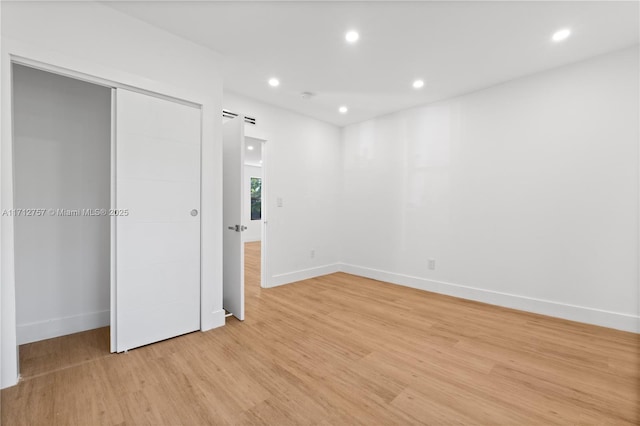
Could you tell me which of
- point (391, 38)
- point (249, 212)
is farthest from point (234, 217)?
point (249, 212)

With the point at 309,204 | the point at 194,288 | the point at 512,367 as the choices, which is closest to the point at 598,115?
the point at 512,367

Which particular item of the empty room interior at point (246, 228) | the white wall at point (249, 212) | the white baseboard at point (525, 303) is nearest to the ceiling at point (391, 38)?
the empty room interior at point (246, 228)

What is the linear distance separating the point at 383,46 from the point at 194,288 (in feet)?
9.92

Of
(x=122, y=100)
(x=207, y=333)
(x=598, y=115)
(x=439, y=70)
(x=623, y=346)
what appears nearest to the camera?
(x=122, y=100)

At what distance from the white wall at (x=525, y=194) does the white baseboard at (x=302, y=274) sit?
0.90 meters

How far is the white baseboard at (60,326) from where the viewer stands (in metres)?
2.34

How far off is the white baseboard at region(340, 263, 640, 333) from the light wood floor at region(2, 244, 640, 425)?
12 cm

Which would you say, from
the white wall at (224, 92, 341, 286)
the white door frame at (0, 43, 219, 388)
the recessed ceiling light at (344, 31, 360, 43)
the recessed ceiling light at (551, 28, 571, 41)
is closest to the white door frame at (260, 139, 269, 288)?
the white wall at (224, 92, 341, 286)

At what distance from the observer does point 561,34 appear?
7.84 ft

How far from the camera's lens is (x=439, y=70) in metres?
3.04

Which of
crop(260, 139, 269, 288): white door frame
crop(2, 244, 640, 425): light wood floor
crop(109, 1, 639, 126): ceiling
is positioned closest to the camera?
crop(2, 244, 640, 425): light wood floor

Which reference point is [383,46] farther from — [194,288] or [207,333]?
[207,333]

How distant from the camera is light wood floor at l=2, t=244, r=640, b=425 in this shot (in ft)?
5.09

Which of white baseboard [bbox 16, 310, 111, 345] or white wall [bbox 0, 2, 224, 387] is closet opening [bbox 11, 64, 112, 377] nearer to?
white baseboard [bbox 16, 310, 111, 345]
